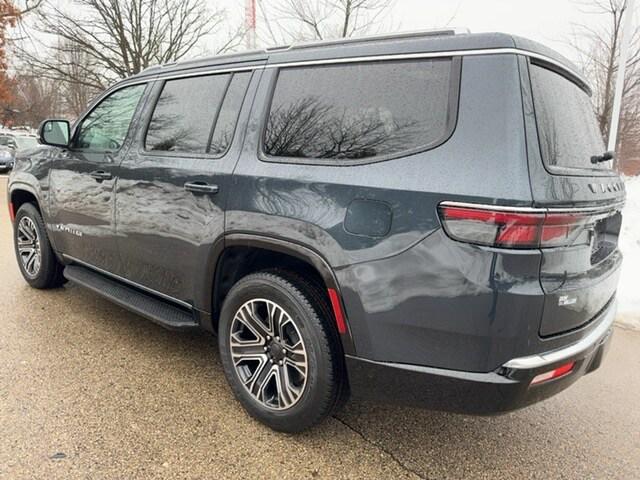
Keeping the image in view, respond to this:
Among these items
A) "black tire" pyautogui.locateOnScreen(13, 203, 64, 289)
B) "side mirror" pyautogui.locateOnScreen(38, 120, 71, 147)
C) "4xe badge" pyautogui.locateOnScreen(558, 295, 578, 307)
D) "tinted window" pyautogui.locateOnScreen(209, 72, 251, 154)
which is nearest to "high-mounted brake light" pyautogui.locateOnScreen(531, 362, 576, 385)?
"4xe badge" pyautogui.locateOnScreen(558, 295, 578, 307)

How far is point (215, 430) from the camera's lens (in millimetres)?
2420

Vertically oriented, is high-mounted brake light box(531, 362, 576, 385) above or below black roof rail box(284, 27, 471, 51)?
below

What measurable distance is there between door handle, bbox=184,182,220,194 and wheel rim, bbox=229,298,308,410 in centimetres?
65

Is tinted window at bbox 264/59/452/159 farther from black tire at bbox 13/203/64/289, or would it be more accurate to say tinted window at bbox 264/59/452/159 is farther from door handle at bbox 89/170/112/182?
black tire at bbox 13/203/64/289

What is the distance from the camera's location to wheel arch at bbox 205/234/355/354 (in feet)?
6.93

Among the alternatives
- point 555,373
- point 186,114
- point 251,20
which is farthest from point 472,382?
point 251,20

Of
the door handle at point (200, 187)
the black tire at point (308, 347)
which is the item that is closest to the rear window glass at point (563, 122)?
the black tire at point (308, 347)

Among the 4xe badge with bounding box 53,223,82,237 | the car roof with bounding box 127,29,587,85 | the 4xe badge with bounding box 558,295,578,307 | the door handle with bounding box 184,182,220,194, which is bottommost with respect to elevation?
the 4xe badge with bounding box 53,223,82,237

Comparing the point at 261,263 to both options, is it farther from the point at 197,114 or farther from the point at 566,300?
the point at 566,300

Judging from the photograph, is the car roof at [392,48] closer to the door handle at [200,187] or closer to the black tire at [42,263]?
the door handle at [200,187]

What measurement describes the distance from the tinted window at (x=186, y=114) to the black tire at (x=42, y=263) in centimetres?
176

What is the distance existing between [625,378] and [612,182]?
6.01ft

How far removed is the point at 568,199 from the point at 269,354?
159 cm

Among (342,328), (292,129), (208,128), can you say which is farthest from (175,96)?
(342,328)
